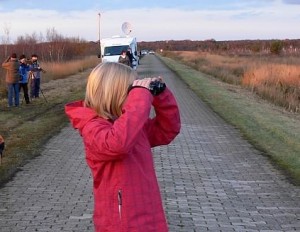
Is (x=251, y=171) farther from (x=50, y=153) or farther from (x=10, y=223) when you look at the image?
→ (x=10, y=223)

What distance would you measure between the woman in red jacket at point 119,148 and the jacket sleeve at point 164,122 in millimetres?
139

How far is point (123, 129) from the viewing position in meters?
3.07

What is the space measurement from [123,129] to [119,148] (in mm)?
96

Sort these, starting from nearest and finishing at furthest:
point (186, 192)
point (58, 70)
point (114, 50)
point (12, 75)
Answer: point (186, 192)
point (12, 75)
point (114, 50)
point (58, 70)

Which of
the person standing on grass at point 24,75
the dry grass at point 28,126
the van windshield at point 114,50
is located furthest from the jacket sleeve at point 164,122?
the van windshield at point 114,50

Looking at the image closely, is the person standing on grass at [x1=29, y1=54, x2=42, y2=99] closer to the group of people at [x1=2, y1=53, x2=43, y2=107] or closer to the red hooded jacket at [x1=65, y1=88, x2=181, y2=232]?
the group of people at [x1=2, y1=53, x2=43, y2=107]

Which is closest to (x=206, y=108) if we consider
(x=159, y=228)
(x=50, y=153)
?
(x=50, y=153)

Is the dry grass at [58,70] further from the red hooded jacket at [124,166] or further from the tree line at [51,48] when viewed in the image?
the red hooded jacket at [124,166]

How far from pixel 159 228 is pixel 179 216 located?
3436 millimetres

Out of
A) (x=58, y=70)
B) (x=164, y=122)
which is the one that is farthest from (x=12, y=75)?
(x=58, y=70)

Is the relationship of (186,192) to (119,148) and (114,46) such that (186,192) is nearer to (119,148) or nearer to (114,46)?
(119,148)


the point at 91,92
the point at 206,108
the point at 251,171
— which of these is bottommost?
the point at 206,108

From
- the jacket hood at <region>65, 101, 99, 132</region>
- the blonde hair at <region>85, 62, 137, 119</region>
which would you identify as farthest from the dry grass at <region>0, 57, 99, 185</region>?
the blonde hair at <region>85, 62, 137, 119</region>

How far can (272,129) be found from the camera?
14.6 m
